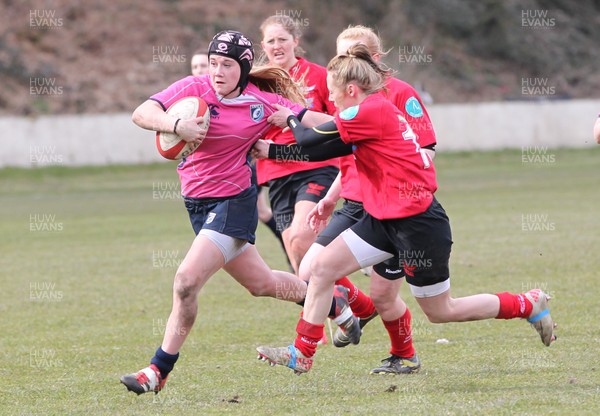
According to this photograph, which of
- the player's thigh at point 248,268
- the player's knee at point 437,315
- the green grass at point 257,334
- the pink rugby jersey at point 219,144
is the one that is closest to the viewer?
the green grass at point 257,334

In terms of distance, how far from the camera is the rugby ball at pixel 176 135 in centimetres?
537

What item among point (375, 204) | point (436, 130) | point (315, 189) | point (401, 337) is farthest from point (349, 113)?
point (436, 130)

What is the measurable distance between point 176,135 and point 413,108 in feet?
4.93

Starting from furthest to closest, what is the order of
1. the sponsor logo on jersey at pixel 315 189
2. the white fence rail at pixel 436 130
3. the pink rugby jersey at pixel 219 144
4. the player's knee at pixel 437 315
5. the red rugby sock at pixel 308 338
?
the white fence rail at pixel 436 130 < the sponsor logo on jersey at pixel 315 189 < the pink rugby jersey at pixel 219 144 < the player's knee at pixel 437 315 < the red rugby sock at pixel 308 338

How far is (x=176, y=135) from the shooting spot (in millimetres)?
5336

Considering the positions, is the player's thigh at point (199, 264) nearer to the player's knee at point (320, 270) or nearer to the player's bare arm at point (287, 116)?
the player's knee at point (320, 270)

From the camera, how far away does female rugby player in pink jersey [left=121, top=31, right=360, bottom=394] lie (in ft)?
17.5

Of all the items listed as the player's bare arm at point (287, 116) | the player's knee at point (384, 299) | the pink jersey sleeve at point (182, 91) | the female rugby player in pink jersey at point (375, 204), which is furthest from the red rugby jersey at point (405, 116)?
the pink jersey sleeve at point (182, 91)

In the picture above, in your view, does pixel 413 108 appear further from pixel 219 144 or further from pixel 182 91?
pixel 182 91

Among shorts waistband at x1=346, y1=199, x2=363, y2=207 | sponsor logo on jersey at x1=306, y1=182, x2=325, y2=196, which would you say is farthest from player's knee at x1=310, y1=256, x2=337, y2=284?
sponsor logo on jersey at x1=306, y1=182, x2=325, y2=196

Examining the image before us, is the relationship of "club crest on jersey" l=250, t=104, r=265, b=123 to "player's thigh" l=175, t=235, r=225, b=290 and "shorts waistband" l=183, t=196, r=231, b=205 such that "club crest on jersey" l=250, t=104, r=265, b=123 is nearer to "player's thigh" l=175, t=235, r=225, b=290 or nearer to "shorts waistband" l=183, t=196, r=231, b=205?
"shorts waistband" l=183, t=196, r=231, b=205

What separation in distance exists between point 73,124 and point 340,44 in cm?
2114

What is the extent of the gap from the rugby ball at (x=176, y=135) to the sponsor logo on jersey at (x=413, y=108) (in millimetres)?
1250

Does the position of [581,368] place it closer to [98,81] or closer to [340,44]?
[340,44]
